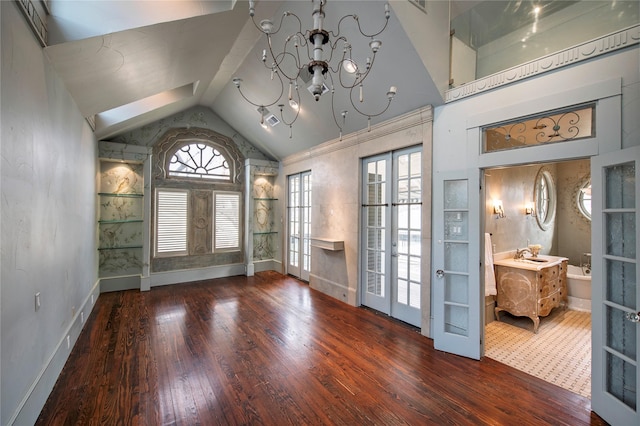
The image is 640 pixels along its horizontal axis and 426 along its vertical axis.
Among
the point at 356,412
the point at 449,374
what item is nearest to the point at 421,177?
the point at 449,374

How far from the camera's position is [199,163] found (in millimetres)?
6168

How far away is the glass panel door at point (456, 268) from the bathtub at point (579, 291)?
295 cm

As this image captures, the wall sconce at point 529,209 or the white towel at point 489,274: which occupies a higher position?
the wall sconce at point 529,209

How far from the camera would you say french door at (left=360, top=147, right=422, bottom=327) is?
3.70 metres

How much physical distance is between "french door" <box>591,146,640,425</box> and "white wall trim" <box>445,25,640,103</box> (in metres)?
0.89

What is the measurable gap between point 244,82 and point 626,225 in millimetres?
5010

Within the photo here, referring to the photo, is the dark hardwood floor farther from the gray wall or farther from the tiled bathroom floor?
the gray wall

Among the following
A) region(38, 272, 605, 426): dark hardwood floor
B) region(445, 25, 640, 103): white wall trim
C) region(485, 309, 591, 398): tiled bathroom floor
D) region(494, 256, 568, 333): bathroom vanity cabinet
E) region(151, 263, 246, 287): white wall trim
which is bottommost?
region(485, 309, 591, 398): tiled bathroom floor

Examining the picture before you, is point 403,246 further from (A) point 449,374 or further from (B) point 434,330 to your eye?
(A) point 449,374

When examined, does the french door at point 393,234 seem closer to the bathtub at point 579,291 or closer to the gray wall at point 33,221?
the bathtub at point 579,291

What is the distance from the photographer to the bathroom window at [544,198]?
488 centimetres

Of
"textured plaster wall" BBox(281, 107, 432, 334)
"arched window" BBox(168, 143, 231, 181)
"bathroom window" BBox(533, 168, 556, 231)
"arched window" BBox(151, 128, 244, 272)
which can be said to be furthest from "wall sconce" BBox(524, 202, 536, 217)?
"arched window" BBox(168, 143, 231, 181)

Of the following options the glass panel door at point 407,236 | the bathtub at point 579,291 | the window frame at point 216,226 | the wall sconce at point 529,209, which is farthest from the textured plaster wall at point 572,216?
the window frame at point 216,226

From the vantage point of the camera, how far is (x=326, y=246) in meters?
4.77
